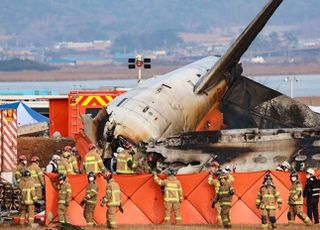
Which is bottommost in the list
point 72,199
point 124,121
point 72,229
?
point 72,229

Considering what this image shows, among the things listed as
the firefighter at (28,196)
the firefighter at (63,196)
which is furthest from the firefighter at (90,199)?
the firefighter at (28,196)

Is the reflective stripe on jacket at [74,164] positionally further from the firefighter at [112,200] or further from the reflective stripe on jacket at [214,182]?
the reflective stripe on jacket at [214,182]

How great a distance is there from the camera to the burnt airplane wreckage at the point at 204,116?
4203 centimetres

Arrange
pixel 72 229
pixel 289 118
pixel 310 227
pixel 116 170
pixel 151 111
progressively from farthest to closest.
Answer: pixel 289 118, pixel 151 111, pixel 116 170, pixel 310 227, pixel 72 229

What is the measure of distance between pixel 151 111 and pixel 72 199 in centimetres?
693

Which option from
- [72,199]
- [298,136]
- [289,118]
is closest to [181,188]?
[72,199]

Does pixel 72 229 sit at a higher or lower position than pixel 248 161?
lower

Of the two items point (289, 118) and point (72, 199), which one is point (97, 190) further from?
point (289, 118)

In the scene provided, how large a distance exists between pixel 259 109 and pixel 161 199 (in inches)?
432

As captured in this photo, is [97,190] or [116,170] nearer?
[97,190]

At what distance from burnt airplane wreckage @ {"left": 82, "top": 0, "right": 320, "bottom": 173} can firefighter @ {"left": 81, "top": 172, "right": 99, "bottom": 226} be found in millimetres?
4554

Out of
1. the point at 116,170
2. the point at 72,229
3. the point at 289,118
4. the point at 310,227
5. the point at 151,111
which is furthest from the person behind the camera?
the point at 289,118

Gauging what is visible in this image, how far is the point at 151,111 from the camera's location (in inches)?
1743

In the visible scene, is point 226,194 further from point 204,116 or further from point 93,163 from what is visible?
point 204,116
